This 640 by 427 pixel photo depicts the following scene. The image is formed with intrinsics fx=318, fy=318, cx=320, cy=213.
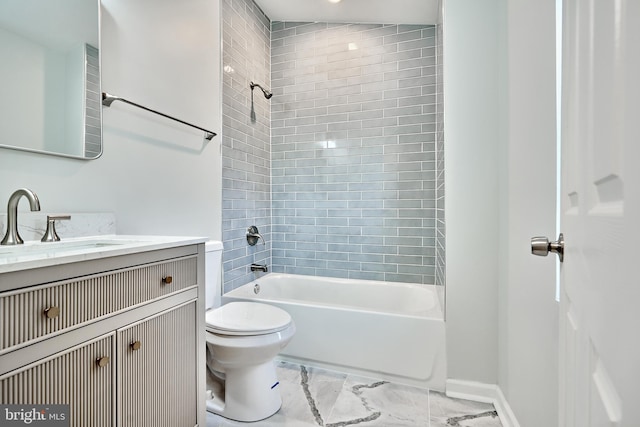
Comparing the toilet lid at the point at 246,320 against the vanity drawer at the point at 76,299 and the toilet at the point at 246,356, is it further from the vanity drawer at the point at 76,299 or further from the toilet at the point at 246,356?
the vanity drawer at the point at 76,299

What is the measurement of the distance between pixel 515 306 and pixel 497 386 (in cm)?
63

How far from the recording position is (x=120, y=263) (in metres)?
0.98

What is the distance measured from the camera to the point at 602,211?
1.41 ft

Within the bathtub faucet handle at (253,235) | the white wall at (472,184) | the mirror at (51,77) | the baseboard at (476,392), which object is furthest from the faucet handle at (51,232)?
the baseboard at (476,392)

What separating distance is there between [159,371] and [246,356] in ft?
1.70

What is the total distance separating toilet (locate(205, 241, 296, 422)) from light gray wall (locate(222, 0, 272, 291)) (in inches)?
28.5

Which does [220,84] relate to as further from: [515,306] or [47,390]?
[515,306]

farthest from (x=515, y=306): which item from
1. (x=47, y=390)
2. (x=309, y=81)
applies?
(x=309, y=81)

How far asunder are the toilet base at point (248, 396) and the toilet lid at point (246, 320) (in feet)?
0.76

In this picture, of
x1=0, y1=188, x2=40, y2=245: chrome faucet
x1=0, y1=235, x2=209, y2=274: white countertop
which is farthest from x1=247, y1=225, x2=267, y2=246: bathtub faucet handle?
x1=0, y1=188, x2=40, y2=245: chrome faucet

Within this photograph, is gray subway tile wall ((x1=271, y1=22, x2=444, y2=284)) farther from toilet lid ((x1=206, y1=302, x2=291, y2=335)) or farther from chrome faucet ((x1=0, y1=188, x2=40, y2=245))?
chrome faucet ((x1=0, y1=188, x2=40, y2=245))

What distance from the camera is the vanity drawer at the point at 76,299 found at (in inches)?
28.6

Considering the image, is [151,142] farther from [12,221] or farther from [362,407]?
[362,407]

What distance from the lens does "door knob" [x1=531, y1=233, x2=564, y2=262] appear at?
71 cm
